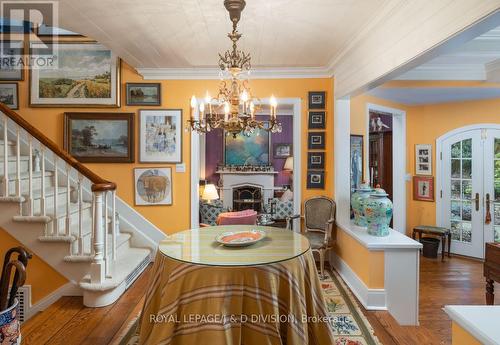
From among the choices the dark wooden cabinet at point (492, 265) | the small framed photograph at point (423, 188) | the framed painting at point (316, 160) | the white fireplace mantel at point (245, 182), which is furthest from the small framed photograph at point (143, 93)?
the small framed photograph at point (423, 188)

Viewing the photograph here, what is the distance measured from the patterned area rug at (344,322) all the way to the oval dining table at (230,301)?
612mm

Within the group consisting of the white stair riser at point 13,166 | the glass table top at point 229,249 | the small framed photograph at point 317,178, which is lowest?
the glass table top at point 229,249

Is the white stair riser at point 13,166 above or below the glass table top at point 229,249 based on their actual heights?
above

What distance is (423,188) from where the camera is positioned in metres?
5.27

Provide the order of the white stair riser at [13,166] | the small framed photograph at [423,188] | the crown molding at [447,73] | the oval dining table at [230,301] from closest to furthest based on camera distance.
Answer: the oval dining table at [230,301] → the white stair riser at [13,166] → the crown molding at [447,73] → the small framed photograph at [423,188]

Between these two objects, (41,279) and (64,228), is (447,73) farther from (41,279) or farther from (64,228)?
(41,279)

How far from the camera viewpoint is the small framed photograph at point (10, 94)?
3.97 meters

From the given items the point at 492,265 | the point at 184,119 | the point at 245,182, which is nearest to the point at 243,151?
the point at 245,182

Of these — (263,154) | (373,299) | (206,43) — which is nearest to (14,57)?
(206,43)

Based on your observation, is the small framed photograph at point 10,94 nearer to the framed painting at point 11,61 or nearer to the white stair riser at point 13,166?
the framed painting at point 11,61

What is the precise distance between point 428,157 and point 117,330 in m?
5.27

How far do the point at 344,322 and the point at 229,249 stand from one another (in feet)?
4.36

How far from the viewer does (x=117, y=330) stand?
2.40m

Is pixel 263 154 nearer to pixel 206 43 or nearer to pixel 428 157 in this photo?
pixel 428 157
